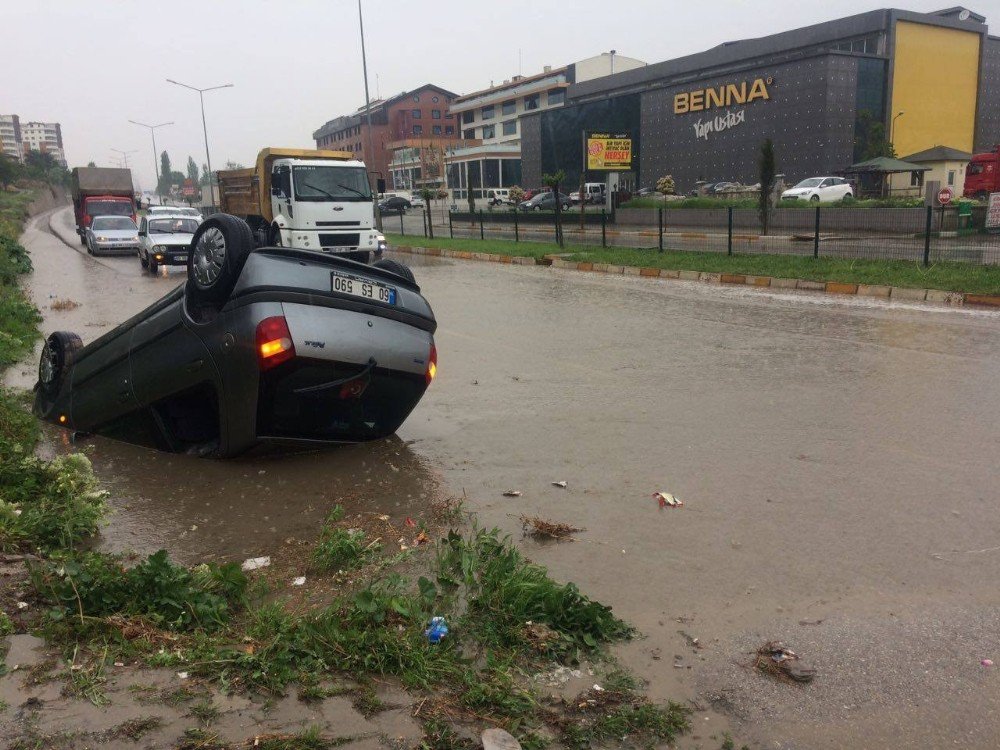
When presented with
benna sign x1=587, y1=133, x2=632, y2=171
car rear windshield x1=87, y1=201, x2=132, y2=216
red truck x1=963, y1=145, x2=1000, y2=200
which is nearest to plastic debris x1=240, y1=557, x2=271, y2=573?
benna sign x1=587, y1=133, x2=632, y2=171

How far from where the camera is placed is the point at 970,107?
57.1 meters

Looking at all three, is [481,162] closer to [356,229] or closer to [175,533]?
[356,229]

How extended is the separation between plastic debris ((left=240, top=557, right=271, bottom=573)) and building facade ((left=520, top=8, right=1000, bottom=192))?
150ft

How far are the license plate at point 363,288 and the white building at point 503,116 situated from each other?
80.9m

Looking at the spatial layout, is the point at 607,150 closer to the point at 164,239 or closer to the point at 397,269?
the point at 164,239

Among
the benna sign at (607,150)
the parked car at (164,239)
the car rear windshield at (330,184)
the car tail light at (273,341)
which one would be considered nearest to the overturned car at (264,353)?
the car tail light at (273,341)

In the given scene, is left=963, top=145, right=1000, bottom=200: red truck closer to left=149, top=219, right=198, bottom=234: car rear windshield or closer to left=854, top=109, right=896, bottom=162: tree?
left=854, top=109, right=896, bottom=162: tree

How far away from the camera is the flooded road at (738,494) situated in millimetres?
3318

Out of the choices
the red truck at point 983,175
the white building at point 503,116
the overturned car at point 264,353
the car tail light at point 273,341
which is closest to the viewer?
the car tail light at point 273,341

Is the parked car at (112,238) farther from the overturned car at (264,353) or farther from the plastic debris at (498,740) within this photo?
the plastic debris at (498,740)

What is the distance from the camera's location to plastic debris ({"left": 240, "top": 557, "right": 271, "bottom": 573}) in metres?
4.34

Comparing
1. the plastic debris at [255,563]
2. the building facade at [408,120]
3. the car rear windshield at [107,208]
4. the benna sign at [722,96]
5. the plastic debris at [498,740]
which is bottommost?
the plastic debris at [255,563]

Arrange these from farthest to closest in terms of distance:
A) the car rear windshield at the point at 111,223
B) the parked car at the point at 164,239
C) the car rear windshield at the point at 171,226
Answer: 1. the car rear windshield at the point at 111,223
2. the car rear windshield at the point at 171,226
3. the parked car at the point at 164,239

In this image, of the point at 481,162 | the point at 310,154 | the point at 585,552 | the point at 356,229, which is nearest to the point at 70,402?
the point at 585,552
